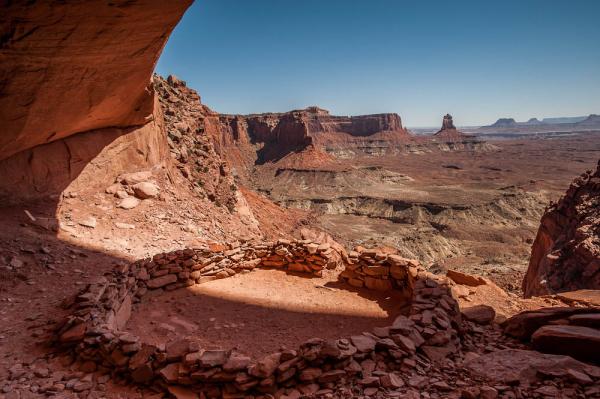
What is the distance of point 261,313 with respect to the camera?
7.03 meters

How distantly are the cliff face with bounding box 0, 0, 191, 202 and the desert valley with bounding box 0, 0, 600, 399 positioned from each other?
0.14ft

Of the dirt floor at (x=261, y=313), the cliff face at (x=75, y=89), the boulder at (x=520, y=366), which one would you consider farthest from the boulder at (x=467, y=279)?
the cliff face at (x=75, y=89)

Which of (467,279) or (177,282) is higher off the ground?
(177,282)

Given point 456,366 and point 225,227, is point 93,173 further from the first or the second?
point 456,366

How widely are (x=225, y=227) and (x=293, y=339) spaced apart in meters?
9.05

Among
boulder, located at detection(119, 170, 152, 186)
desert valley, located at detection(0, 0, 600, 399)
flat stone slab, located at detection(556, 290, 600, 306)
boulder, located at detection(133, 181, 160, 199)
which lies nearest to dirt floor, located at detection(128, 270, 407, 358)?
desert valley, located at detection(0, 0, 600, 399)

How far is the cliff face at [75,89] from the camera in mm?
5348

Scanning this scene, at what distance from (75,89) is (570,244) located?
23.1 metres

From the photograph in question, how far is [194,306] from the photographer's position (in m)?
7.24

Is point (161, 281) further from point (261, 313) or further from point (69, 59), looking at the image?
point (69, 59)

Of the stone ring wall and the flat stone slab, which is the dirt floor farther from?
the flat stone slab

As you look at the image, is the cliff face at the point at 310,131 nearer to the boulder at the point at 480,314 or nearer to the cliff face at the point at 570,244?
the cliff face at the point at 570,244

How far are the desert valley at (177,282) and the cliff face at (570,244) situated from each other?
0.46 ft

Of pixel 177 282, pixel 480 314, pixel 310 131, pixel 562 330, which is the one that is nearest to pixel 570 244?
pixel 480 314
